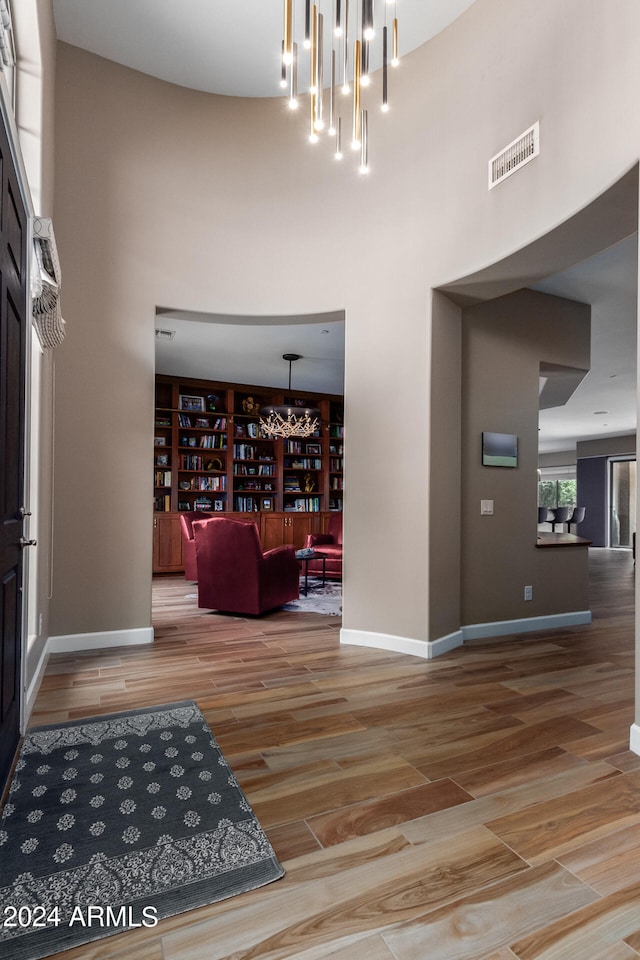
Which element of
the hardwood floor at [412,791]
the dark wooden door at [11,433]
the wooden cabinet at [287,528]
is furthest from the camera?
the wooden cabinet at [287,528]

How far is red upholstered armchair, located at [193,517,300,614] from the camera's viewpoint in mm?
5113

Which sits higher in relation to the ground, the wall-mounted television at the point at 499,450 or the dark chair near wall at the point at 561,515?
the wall-mounted television at the point at 499,450

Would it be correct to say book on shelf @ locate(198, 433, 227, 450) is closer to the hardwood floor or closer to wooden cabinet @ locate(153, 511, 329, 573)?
wooden cabinet @ locate(153, 511, 329, 573)

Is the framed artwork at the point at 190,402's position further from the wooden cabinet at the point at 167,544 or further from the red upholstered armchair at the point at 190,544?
the red upholstered armchair at the point at 190,544

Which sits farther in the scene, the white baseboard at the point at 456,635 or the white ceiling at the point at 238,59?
the white baseboard at the point at 456,635

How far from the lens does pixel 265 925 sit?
146 centimetres

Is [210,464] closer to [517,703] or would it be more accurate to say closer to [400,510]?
[400,510]

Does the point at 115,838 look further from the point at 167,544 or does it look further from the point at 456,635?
the point at 167,544

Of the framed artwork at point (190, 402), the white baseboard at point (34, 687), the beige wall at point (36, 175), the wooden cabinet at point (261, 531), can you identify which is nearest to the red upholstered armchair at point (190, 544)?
the wooden cabinet at point (261, 531)

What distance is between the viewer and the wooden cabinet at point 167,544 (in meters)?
8.18

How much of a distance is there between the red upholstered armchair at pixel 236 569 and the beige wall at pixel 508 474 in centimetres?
192

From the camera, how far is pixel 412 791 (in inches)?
83.3

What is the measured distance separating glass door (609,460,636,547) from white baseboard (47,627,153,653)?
13.4 meters

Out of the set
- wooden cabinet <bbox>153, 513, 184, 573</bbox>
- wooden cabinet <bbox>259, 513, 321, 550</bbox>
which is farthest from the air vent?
wooden cabinet <bbox>259, 513, 321, 550</bbox>
